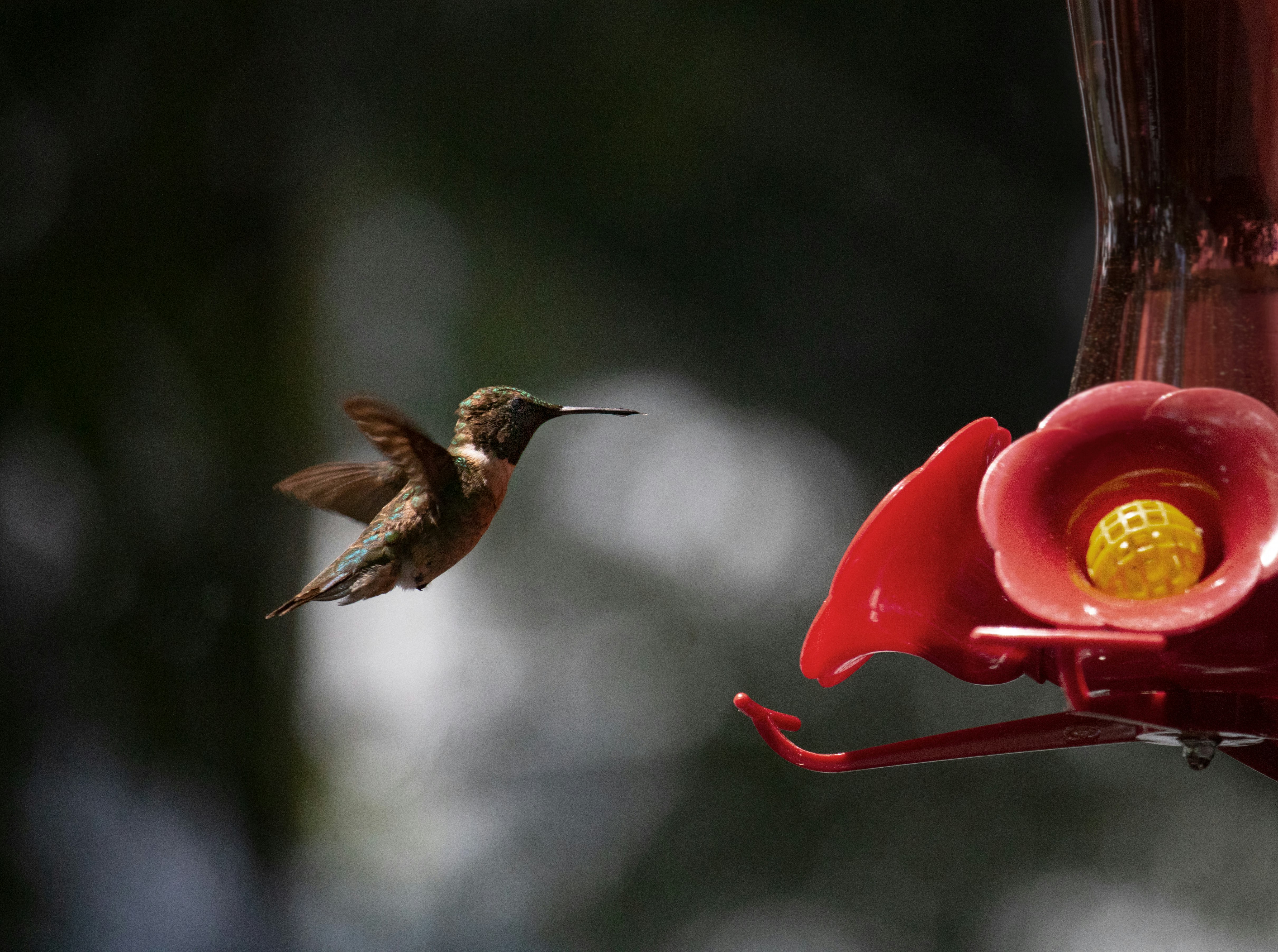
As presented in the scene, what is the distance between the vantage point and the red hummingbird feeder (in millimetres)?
721

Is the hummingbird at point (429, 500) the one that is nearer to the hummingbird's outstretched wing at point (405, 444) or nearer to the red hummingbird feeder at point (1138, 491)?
the hummingbird's outstretched wing at point (405, 444)

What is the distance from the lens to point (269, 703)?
267 cm

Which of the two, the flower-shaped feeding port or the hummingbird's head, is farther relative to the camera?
the hummingbird's head

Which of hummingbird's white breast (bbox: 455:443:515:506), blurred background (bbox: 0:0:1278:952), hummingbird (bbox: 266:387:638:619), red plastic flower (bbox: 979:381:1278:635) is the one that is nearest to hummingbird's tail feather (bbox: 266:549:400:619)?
hummingbird (bbox: 266:387:638:619)

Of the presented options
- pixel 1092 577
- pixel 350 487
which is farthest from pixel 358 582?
pixel 1092 577

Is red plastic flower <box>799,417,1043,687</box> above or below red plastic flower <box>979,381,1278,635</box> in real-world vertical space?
below

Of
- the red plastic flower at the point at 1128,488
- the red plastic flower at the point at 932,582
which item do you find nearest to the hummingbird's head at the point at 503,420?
the red plastic flower at the point at 932,582

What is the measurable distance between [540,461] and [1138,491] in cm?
189

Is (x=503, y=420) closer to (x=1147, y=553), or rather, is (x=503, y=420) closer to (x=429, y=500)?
(x=429, y=500)

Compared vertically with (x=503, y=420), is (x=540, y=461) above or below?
below

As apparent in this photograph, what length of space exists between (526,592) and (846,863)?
90 cm

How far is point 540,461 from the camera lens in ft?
8.47

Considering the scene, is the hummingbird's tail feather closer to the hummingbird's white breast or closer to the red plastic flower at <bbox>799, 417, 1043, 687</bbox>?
the hummingbird's white breast

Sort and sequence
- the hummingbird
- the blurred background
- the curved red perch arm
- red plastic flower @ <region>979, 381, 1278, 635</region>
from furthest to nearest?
the blurred background → the hummingbird → the curved red perch arm → red plastic flower @ <region>979, 381, 1278, 635</region>
